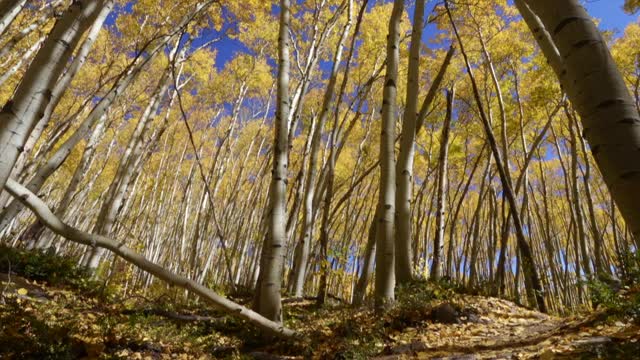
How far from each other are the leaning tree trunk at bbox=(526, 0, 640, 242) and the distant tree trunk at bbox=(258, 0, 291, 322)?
2727 mm

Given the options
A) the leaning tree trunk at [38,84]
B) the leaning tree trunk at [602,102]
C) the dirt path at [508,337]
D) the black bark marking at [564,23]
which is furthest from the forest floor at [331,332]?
the leaning tree trunk at [38,84]

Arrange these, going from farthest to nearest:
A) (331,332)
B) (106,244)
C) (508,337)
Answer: (331,332) → (508,337) → (106,244)

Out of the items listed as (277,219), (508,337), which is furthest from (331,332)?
(508,337)

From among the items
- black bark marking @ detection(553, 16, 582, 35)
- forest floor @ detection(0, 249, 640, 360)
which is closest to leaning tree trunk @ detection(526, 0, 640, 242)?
black bark marking @ detection(553, 16, 582, 35)

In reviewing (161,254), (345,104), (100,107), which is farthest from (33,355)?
(161,254)

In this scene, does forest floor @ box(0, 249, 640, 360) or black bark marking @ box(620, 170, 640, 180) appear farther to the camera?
forest floor @ box(0, 249, 640, 360)

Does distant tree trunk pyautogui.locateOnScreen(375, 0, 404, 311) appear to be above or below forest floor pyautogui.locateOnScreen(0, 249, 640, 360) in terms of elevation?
above

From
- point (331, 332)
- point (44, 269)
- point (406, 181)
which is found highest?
point (406, 181)

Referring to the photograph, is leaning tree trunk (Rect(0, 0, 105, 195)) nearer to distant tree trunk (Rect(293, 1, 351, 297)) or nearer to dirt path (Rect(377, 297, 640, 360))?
dirt path (Rect(377, 297, 640, 360))

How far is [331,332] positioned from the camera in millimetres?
3816

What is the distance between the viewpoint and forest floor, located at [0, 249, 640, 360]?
2742 millimetres

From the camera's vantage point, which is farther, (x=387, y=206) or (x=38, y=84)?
(x=387, y=206)

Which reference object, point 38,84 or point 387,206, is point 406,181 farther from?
A: point 38,84

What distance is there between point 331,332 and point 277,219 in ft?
4.44
